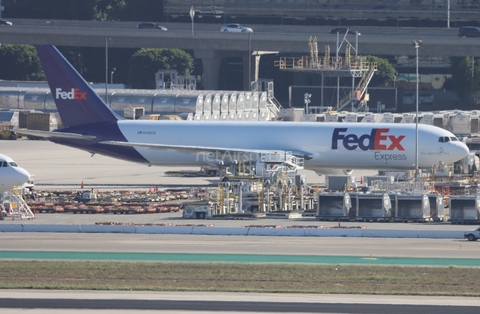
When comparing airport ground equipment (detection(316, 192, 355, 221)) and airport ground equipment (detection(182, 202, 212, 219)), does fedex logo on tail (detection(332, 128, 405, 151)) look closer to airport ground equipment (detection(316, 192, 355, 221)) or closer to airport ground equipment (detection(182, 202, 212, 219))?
airport ground equipment (detection(316, 192, 355, 221))

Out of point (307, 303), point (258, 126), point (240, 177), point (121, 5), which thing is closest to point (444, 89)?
point (121, 5)

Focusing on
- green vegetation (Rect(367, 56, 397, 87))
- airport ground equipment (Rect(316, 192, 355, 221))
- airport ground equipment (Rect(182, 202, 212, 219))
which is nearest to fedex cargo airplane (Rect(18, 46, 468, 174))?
airport ground equipment (Rect(182, 202, 212, 219))

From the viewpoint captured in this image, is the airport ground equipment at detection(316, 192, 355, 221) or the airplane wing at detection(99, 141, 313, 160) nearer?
the airport ground equipment at detection(316, 192, 355, 221)

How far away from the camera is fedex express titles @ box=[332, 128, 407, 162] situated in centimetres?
6122

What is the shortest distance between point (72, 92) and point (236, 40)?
2819 inches

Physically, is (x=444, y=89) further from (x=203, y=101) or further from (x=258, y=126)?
(x=258, y=126)

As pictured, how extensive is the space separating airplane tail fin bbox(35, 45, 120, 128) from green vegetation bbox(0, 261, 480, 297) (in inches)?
1228

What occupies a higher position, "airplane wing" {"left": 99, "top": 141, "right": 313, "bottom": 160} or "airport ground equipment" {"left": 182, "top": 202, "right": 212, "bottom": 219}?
"airplane wing" {"left": 99, "top": 141, "right": 313, "bottom": 160}

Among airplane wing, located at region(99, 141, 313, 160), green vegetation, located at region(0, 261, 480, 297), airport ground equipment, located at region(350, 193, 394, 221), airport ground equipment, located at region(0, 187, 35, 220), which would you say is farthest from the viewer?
airplane wing, located at region(99, 141, 313, 160)

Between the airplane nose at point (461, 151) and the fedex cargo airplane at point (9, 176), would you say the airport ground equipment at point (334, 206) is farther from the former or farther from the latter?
the airplane nose at point (461, 151)

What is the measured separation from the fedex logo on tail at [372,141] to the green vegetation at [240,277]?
27.9m

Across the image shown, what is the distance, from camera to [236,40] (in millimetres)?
135250

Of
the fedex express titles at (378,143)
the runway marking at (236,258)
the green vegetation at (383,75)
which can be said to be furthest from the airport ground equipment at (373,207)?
the green vegetation at (383,75)

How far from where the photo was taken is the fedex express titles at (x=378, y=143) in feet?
201
